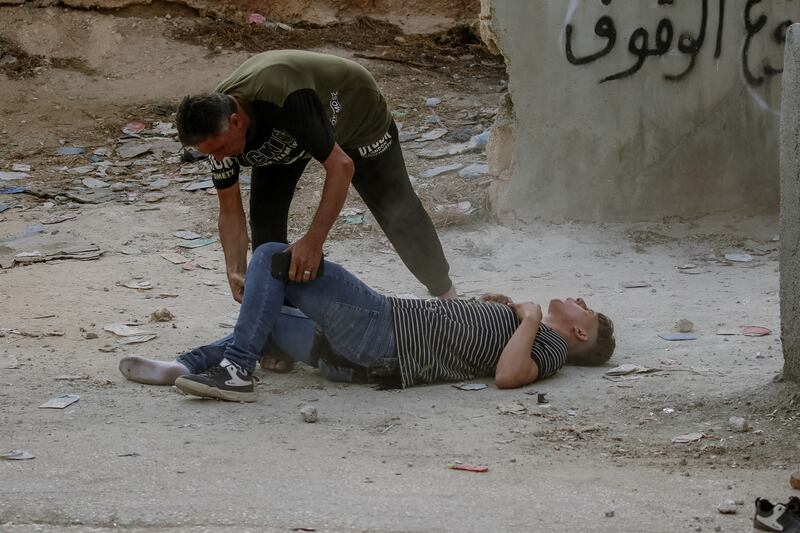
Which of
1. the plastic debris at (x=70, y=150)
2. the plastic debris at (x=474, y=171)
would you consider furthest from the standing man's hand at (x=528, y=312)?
the plastic debris at (x=70, y=150)

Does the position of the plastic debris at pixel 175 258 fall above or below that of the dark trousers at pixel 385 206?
below

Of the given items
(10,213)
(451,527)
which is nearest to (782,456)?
(451,527)

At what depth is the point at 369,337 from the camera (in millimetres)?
3910

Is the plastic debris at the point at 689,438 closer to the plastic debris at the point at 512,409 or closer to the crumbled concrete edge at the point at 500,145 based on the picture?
the plastic debris at the point at 512,409

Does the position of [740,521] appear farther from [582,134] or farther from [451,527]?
[582,134]

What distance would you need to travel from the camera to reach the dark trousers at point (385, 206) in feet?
14.5

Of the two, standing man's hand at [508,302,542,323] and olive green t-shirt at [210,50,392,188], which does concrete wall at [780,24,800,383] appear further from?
olive green t-shirt at [210,50,392,188]

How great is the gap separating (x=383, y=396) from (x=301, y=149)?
1013 millimetres

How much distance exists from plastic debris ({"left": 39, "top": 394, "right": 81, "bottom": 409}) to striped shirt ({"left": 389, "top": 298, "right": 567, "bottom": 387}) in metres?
1.15

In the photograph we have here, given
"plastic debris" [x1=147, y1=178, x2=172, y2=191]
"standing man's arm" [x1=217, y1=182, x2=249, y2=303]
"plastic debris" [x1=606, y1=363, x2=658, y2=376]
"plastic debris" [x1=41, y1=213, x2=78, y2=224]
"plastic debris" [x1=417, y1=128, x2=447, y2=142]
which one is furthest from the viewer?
"plastic debris" [x1=417, y1=128, x2=447, y2=142]

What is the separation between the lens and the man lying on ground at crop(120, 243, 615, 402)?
12.5 feet

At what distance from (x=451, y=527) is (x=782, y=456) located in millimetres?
1101

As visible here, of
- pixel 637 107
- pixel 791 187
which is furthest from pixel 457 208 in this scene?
pixel 791 187

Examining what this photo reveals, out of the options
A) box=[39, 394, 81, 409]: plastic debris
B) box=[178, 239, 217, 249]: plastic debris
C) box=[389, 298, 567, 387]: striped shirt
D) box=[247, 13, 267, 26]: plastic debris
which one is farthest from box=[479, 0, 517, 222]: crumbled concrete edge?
box=[247, 13, 267, 26]: plastic debris
